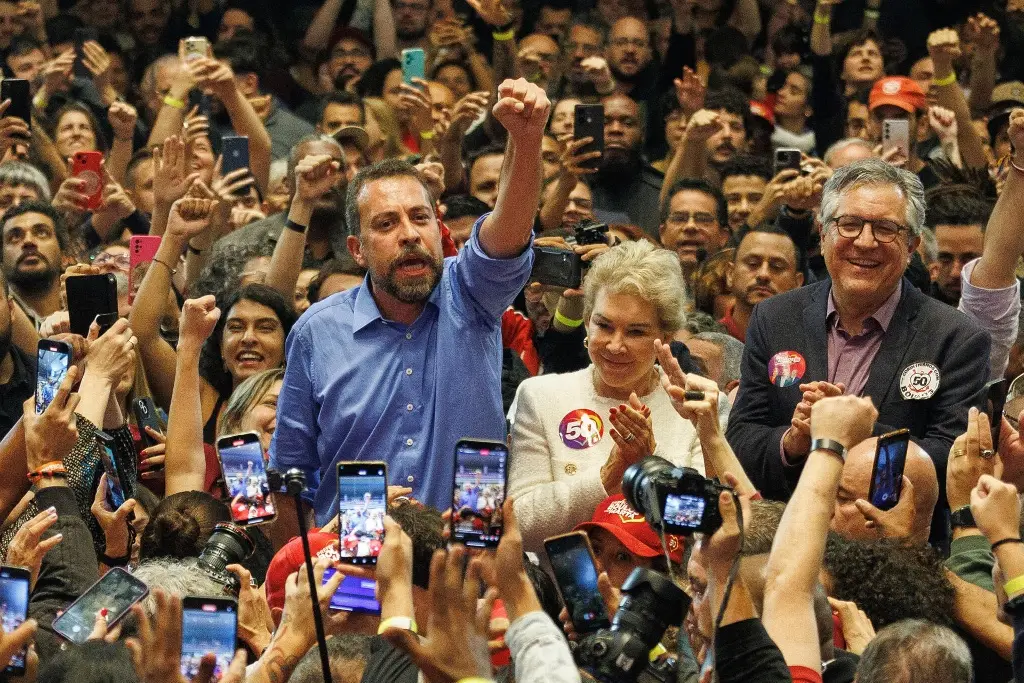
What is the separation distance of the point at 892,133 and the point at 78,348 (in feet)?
12.5

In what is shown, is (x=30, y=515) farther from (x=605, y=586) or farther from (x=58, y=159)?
(x=58, y=159)

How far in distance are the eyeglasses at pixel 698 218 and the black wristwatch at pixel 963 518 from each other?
3098mm

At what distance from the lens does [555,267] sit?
4.84m

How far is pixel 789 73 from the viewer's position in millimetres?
9133

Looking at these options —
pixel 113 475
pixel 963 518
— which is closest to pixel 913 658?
pixel 963 518

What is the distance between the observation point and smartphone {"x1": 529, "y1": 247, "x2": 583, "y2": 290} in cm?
483

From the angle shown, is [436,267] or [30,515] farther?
[436,267]

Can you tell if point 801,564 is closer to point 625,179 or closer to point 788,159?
point 788,159

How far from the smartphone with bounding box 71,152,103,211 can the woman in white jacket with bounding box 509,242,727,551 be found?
3.42 metres

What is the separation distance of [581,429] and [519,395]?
0.20 m

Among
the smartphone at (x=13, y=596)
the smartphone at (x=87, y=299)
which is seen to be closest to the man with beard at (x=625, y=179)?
the smartphone at (x=87, y=299)

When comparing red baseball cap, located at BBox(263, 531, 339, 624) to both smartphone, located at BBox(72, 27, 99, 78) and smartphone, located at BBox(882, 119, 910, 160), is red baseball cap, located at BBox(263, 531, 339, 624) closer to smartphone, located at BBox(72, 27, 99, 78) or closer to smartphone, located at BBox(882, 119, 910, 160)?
smartphone, located at BBox(882, 119, 910, 160)

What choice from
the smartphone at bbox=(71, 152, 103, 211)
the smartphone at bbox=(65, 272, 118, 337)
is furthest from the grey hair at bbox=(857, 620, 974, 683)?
the smartphone at bbox=(71, 152, 103, 211)

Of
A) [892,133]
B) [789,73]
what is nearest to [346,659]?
[892,133]
